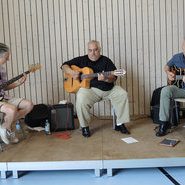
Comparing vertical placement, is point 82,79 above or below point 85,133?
above

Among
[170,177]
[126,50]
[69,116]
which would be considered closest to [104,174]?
[170,177]

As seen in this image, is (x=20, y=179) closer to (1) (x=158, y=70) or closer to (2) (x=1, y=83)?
(2) (x=1, y=83)

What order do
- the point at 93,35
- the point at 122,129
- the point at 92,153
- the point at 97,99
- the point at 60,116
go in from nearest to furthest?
the point at 92,153 < the point at 122,129 < the point at 97,99 < the point at 60,116 < the point at 93,35

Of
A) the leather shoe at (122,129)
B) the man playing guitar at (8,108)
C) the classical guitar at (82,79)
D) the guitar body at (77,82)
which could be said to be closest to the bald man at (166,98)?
the leather shoe at (122,129)

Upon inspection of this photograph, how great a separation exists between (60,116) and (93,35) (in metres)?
1.59

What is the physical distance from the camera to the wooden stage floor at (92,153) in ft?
7.29

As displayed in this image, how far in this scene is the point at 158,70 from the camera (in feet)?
14.0

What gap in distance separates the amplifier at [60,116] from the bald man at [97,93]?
1.03ft

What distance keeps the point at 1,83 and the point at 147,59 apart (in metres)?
2.49

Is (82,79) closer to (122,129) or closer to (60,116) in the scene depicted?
(60,116)

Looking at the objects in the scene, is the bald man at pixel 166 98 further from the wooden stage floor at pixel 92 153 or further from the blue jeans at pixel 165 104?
the wooden stage floor at pixel 92 153

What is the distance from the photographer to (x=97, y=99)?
324cm

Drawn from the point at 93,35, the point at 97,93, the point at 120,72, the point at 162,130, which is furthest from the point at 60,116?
the point at 93,35

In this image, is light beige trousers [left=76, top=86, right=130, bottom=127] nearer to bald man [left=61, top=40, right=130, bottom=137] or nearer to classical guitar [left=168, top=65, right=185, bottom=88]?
bald man [left=61, top=40, right=130, bottom=137]
